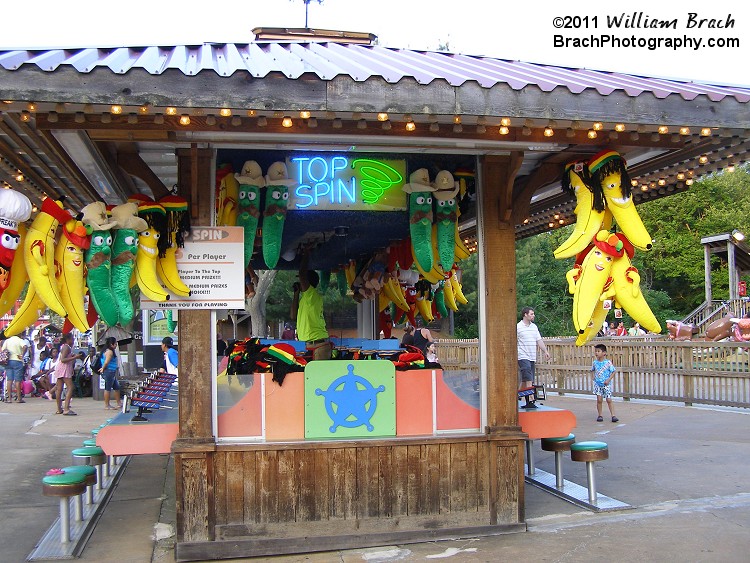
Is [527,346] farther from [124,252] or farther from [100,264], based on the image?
[100,264]

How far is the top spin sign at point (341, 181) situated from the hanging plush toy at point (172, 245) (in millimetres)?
1020

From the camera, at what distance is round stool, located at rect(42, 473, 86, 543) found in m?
5.90

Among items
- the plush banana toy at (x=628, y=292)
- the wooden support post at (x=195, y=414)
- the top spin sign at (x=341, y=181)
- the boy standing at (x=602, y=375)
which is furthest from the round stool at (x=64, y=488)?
the boy standing at (x=602, y=375)

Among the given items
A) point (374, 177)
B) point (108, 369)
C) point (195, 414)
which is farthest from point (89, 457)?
point (108, 369)

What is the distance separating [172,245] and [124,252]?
0.39 metres

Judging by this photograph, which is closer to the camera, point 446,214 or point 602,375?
point 446,214

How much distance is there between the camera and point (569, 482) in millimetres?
8055

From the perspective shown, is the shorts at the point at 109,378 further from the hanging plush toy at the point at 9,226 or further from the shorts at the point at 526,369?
the hanging plush toy at the point at 9,226

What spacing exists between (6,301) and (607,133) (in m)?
4.73

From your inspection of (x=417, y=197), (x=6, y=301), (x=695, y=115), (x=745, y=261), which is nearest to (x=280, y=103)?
(x=417, y=197)

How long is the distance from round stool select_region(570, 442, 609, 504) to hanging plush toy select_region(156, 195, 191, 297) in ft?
13.0

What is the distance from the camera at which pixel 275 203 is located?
20.6 feet

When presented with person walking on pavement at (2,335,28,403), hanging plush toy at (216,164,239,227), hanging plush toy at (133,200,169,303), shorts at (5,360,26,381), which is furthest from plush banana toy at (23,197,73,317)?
shorts at (5,360,26,381)

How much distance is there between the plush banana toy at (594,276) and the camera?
5.82 metres
